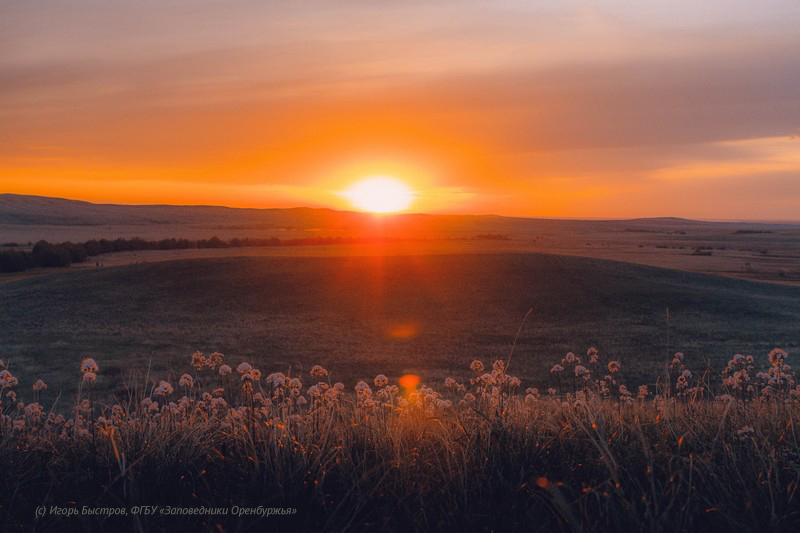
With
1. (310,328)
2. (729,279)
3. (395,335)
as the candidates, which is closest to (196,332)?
(310,328)

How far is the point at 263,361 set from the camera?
15.3 meters

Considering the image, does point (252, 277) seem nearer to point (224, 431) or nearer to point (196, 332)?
point (196, 332)

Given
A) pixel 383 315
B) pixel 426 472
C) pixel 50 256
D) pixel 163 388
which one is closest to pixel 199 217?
pixel 50 256

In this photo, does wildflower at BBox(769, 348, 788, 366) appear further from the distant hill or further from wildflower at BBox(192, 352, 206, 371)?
the distant hill

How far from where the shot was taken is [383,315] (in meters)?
20.5

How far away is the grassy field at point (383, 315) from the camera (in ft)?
50.6

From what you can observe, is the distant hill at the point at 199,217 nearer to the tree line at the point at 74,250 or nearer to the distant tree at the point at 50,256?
the tree line at the point at 74,250

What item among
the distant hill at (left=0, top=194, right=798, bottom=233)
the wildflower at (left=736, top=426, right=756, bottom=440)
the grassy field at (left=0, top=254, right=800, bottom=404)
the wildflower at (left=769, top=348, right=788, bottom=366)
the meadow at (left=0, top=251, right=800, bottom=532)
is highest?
the distant hill at (left=0, top=194, right=798, bottom=233)

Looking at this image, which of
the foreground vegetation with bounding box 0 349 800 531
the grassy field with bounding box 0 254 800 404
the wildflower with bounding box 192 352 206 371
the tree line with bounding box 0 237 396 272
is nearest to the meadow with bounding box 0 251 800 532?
the foreground vegetation with bounding box 0 349 800 531

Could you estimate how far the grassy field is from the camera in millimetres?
15430

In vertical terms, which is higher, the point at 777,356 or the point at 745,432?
the point at 777,356

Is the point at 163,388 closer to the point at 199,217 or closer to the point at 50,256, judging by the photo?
the point at 50,256

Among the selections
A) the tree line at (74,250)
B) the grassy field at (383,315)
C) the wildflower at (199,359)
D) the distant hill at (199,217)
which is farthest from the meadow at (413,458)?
the distant hill at (199,217)

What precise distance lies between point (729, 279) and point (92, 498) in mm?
30731
